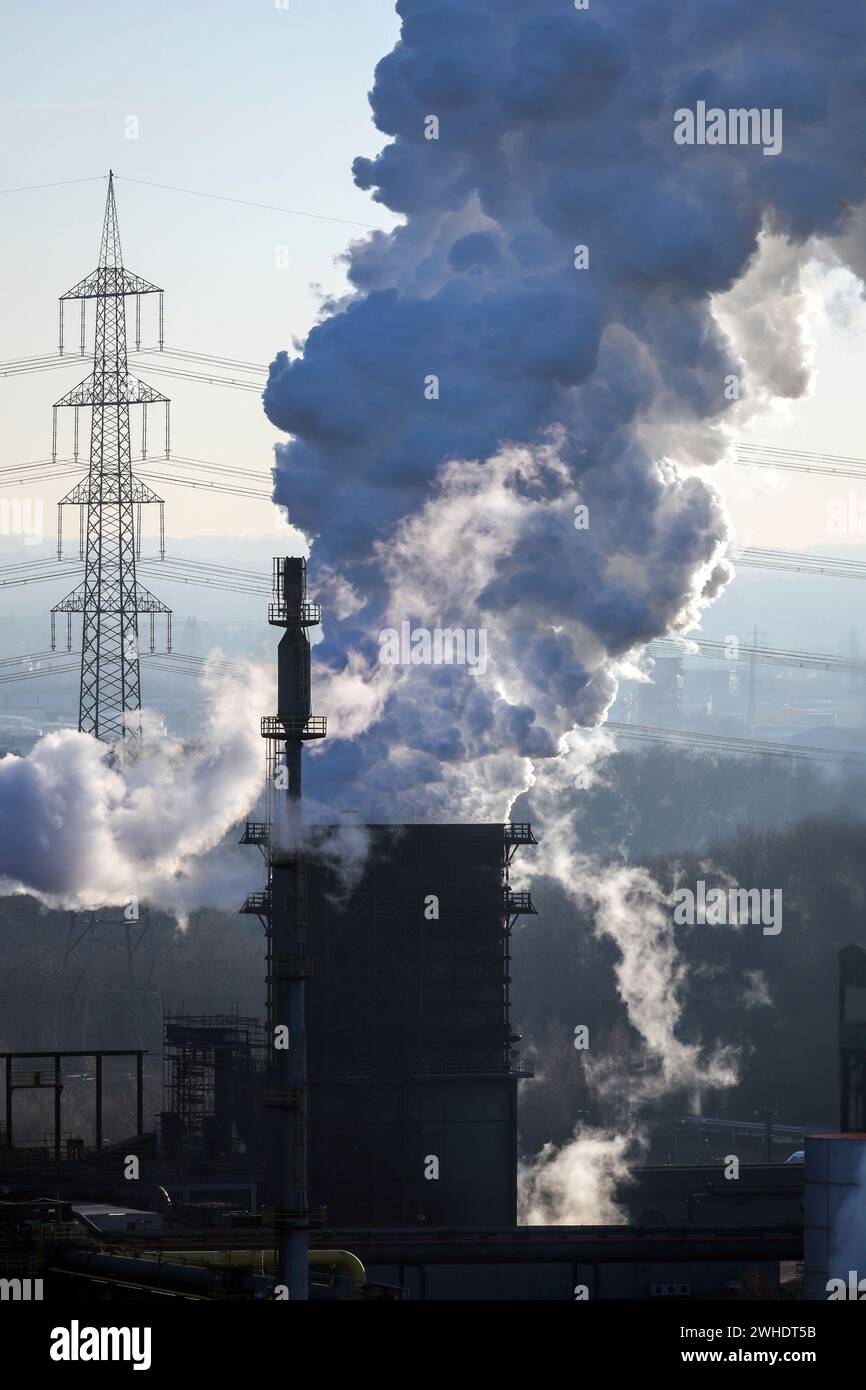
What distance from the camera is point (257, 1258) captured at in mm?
65438

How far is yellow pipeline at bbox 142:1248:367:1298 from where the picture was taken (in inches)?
2506

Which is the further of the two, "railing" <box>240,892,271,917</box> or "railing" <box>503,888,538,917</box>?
"railing" <box>503,888,538,917</box>

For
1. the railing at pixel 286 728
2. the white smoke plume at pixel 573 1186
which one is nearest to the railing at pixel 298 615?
the railing at pixel 286 728

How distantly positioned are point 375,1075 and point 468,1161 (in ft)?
12.9

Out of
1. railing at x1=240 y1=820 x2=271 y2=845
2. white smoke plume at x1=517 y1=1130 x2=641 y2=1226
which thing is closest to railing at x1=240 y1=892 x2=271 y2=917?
railing at x1=240 y1=820 x2=271 y2=845

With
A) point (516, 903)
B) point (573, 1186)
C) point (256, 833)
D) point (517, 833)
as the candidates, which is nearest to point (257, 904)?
point (256, 833)

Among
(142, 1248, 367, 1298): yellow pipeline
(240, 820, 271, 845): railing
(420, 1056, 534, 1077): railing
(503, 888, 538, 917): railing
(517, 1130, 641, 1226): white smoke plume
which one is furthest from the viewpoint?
(517, 1130, 641, 1226): white smoke plume

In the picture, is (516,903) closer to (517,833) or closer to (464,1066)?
(517,833)

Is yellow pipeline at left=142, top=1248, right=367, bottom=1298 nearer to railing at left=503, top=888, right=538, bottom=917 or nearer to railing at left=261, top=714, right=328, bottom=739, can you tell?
railing at left=261, top=714, right=328, bottom=739

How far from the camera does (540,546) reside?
72812 millimetres

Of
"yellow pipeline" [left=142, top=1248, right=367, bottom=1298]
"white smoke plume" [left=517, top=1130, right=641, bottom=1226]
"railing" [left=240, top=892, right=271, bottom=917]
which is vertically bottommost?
"yellow pipeline" [left=142, top=1248, right=367, bottom=1298]
